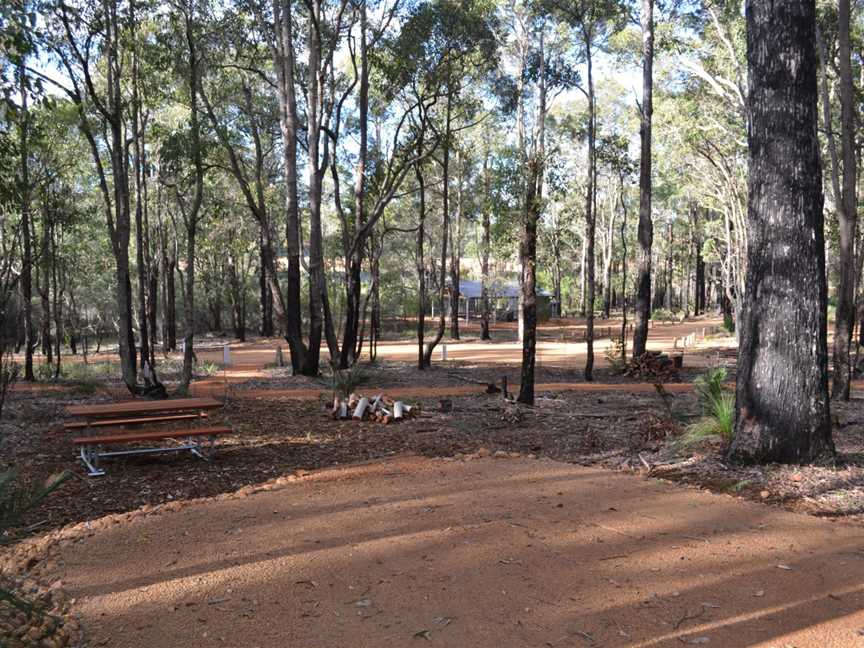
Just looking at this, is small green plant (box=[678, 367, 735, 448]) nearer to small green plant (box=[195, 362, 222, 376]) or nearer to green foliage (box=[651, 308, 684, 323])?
small green plant (box=[195, 362, 222, 376])

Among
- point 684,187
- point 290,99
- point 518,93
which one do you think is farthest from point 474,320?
point 290,99

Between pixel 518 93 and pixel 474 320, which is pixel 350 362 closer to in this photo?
pixel 518 93

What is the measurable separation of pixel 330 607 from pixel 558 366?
17196mm

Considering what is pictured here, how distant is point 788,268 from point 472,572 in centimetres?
396

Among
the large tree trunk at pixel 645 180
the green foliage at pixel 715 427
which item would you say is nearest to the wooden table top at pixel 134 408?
the green foliage at pixel 715 427

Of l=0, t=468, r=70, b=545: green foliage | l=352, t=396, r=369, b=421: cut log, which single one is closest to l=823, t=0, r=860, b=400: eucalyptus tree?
l=352, t=396, r=369, b=421: cut log

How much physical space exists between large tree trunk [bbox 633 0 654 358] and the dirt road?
39.7ft

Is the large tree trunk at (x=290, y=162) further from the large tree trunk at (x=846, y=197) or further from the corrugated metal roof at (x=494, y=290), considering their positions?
the corrugated metal roof at (x=494, y=290)

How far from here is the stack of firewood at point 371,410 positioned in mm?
9242

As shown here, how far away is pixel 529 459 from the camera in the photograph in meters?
6.76

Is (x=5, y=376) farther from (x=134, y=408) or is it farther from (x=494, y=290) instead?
(x=494, y=290)

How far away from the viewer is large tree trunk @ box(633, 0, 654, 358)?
53.3 ft

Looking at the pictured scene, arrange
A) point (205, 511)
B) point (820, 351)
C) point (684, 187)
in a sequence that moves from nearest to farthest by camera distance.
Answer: point (205, 511), point (820, 351), point (684, 187)

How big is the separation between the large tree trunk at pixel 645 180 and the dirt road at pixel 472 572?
12.1 m
